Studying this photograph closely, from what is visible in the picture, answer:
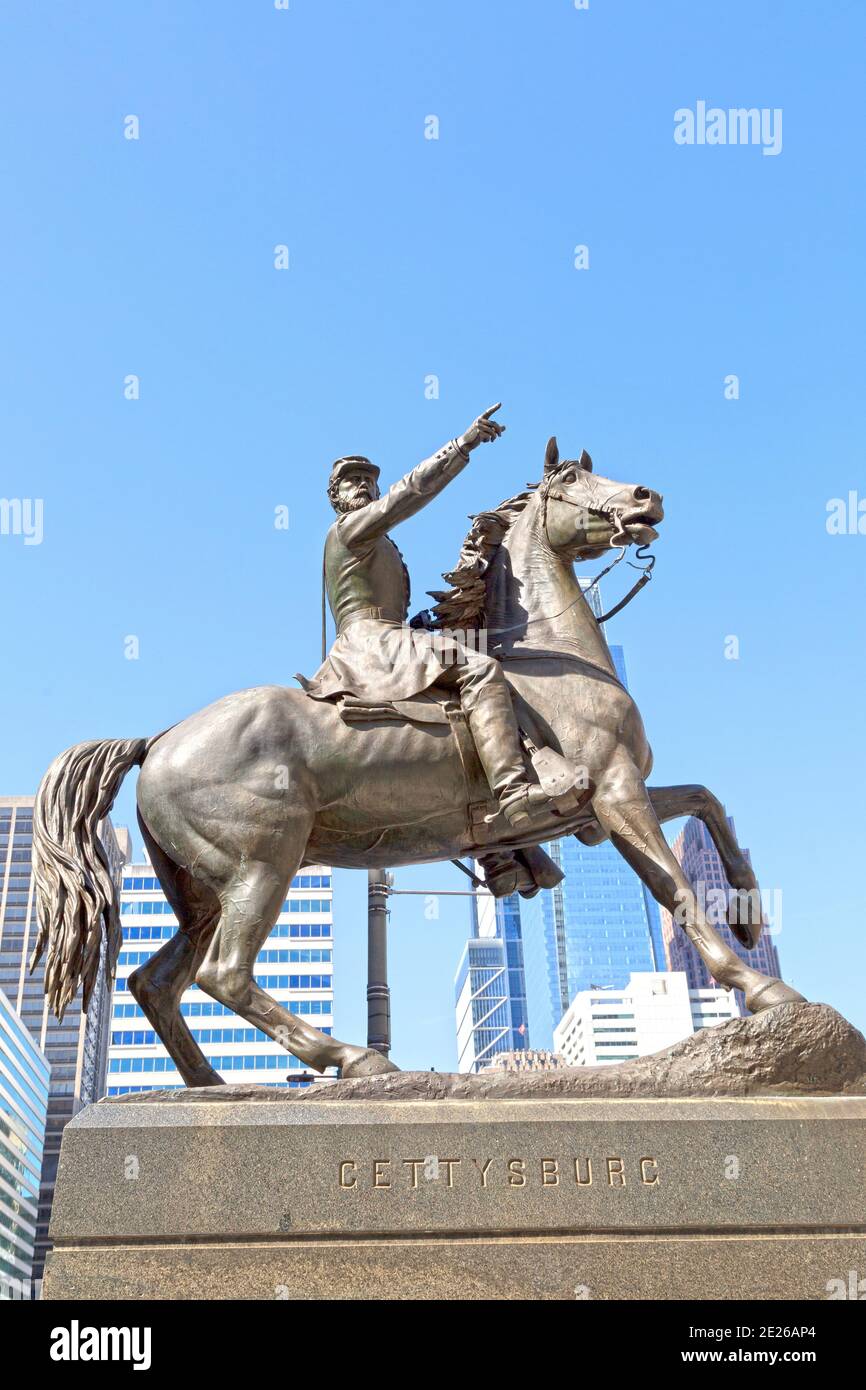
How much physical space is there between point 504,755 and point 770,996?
226 cm

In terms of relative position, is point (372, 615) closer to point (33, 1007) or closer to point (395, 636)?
point (395, 636)

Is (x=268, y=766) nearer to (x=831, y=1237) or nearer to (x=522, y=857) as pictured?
(x=522, y=857)

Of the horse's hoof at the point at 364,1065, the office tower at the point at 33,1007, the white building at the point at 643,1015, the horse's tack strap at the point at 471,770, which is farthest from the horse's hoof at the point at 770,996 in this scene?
the office tower at the point at 33,1007

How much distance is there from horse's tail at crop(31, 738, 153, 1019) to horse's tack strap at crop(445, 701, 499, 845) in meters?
2.23

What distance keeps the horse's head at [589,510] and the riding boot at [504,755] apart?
1689 mm

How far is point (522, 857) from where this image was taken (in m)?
9.34

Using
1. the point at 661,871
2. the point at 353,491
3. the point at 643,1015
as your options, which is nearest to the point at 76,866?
the point at 353,491

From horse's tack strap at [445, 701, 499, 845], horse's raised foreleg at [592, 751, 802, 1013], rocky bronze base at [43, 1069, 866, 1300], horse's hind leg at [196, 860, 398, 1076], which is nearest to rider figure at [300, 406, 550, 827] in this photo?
horse's tack strap at [445, 701, 499, 845]

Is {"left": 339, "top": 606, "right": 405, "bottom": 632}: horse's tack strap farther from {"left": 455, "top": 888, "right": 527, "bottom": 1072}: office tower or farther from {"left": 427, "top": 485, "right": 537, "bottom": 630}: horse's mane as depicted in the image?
{"left": 455, "top": 888, "right": 527, "bottom": 1072}: office tower

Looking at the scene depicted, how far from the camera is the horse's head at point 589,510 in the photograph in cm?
923

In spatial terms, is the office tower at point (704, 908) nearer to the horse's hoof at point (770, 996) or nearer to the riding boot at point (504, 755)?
the horse's hoof at point (770, 996)

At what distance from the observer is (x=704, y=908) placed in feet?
27.4

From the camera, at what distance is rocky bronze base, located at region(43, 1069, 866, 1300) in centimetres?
665
